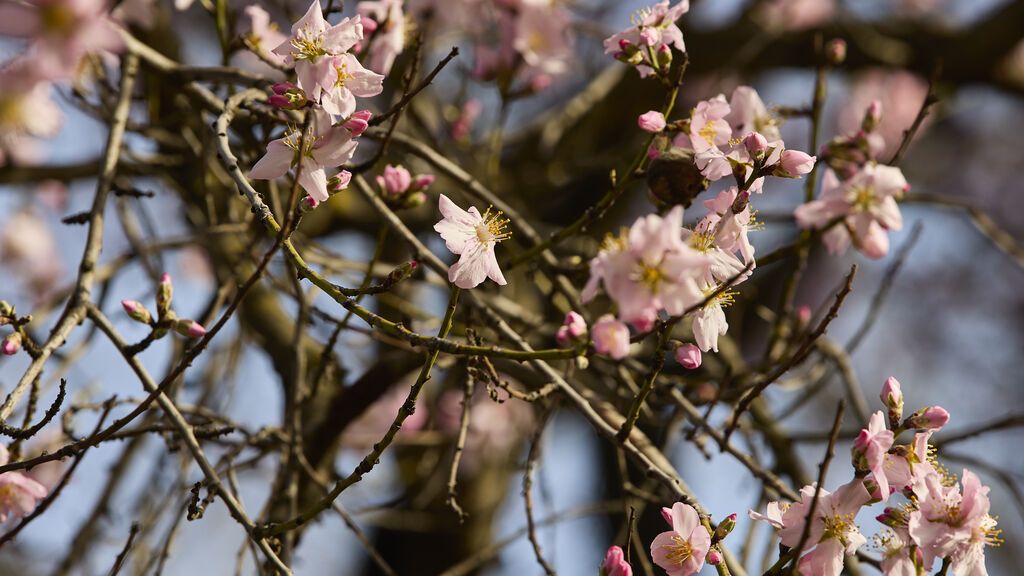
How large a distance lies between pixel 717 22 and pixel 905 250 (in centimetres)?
206

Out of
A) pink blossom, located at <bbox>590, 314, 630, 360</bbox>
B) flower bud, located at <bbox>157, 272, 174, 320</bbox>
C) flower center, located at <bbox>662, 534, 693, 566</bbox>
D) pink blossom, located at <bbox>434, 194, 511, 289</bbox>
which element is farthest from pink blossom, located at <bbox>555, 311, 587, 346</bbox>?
flower bud, located at <bbox>157, 272, 174, 320</bbox>

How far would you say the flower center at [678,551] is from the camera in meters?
1.27

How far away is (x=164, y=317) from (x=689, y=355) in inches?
29.5

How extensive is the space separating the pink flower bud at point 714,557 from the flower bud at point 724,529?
2cm

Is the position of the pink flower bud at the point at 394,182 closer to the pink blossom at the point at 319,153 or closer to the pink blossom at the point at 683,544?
the pink blossom at the point at 319,153

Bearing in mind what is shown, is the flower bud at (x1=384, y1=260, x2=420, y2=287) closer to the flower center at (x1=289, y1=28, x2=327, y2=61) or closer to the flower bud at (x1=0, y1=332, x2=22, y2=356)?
the flower center at (x1=289, y1=28, x2=327, y2=61)

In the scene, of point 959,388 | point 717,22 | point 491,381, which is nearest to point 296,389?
point 491,381

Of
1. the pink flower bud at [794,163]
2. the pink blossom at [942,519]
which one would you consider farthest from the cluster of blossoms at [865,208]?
the pink blossom at [942,519]

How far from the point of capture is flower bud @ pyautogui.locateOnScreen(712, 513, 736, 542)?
1.23 meters

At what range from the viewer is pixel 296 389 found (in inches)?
69.2

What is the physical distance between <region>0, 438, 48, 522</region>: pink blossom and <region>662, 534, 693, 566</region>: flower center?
3.27 feet

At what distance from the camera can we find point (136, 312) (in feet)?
4.39

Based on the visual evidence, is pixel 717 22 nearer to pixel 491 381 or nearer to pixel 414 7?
pixel 414 7

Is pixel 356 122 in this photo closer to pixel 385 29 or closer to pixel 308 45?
pixel 308 45
